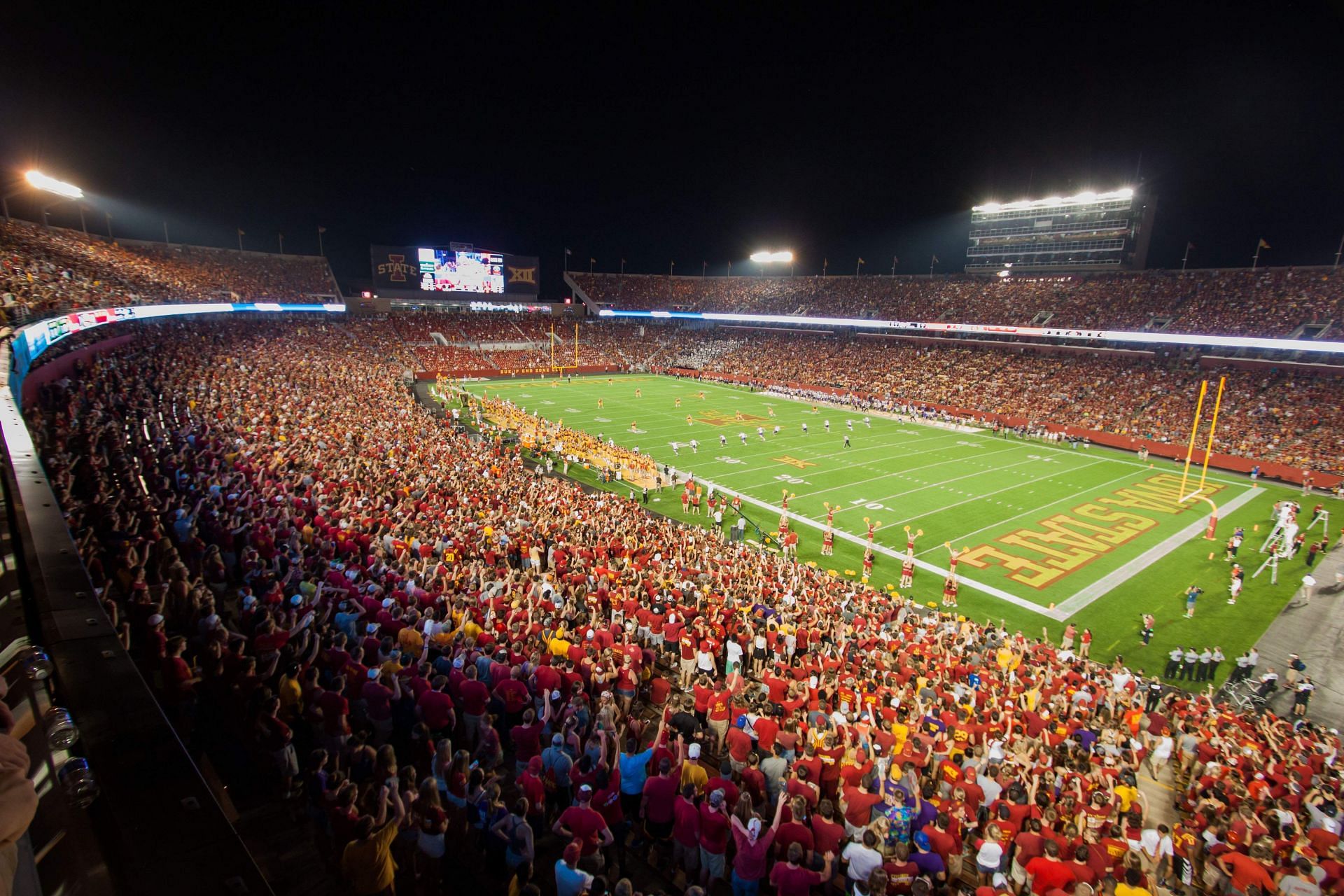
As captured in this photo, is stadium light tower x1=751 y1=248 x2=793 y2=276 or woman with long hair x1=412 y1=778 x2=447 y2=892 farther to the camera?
stadium light tower x1=751 y1=248 x2=793 y2=276

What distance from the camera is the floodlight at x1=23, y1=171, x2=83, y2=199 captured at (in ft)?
112

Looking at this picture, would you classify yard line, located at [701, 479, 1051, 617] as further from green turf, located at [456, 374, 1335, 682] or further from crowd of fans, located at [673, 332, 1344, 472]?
crowd of fans, located at [673, 332, 1344, 472]

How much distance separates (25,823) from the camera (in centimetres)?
133

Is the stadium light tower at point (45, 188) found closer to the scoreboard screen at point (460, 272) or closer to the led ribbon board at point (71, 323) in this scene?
the led ribbon board at point (71, 323)

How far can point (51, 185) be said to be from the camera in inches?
1396

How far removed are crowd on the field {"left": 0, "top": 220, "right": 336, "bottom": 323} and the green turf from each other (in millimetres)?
20920

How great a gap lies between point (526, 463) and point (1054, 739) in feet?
74.9

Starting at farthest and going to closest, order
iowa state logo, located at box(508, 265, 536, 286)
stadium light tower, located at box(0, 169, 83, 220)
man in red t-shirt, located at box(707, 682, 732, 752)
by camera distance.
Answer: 1. iowa state logo, located at box(508, 265, 536, 286)
2. stadium light tower, located at box(0, 169, 83, 220)
3. man in red t-shirt, located at box(707, 682, 732, 752)

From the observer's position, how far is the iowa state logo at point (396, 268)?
66.5 meters

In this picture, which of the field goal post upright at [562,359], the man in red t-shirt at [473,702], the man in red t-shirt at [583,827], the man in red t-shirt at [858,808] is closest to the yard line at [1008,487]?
the man in red t-shirt at [858,808]

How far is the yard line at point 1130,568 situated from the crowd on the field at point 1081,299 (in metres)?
22.5

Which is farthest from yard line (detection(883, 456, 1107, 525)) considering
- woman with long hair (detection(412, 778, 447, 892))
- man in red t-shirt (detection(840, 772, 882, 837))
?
woman with long hair (detection(412, 778, 447, 892))

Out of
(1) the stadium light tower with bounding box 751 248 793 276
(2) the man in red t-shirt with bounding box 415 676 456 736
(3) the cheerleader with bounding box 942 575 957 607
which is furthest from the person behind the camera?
(1) the stadium light tower with bounding box 751 248 793 276

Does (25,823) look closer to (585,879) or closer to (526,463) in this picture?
(585,879)
